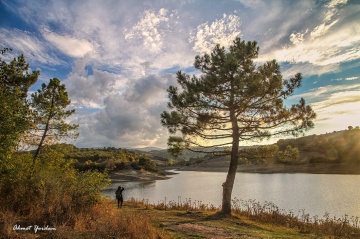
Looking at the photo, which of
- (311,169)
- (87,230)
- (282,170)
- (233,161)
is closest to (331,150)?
(311,169)

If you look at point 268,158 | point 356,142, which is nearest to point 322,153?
point 356,142

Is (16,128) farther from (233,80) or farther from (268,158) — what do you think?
(268,158)

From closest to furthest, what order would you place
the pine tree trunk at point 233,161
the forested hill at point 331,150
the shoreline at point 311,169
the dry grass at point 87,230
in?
the dry grass at point 87,230 → the pine tree trunk at point 233,161 → the shoreline at point 311,169 → the forested hill at point 331,150

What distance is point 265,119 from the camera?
577 inches

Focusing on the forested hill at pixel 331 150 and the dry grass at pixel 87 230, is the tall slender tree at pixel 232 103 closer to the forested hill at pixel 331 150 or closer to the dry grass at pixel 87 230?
the dry grass at pixel 87 230

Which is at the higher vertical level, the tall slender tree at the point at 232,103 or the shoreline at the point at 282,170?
the tall slender tree at the point at 232,103

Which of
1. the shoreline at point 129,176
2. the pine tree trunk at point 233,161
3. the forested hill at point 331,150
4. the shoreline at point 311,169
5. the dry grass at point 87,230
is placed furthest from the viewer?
the shoreline at point 129,176

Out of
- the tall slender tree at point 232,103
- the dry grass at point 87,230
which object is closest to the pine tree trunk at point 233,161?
the tall slender tree at point 232,103

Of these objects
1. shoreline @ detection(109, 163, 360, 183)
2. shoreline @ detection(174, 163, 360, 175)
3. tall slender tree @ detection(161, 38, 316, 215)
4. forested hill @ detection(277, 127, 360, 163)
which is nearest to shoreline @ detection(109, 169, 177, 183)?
shoreline @ detection(109, 163, 360, 183)

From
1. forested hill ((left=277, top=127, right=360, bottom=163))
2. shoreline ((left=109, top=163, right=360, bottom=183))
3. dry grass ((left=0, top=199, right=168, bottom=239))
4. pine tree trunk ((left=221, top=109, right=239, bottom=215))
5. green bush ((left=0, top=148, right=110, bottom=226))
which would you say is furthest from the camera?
forested hill ((left=277, top=127, right=360, bottom=163))

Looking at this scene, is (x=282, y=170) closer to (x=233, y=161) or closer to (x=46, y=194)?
(x=233, y=161)

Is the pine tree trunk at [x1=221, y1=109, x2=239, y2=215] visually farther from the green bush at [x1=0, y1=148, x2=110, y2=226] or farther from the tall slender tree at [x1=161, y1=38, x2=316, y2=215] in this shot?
the green bush at [x1=0, y1=148, x2=110, y2=226]

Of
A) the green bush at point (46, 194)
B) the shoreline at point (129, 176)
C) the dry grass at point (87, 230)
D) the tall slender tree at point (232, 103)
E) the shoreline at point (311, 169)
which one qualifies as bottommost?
the shoreline at point (129, 176)

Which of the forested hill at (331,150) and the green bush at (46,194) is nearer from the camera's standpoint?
the green bush at (46,194)
